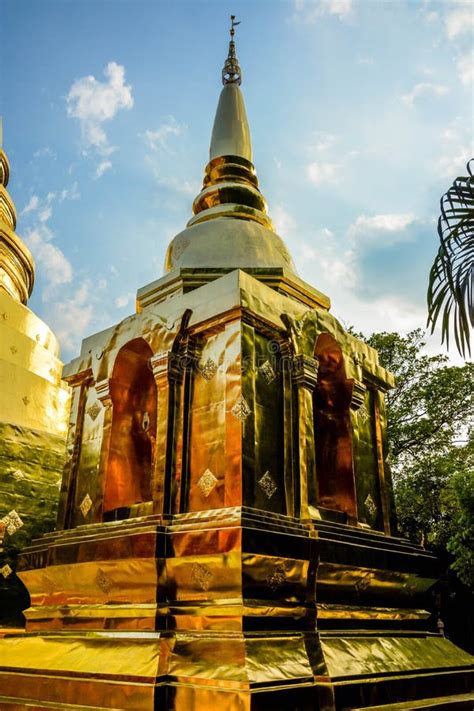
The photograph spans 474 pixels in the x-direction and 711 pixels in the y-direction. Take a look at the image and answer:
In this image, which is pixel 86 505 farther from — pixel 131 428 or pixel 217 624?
pixel 217 624

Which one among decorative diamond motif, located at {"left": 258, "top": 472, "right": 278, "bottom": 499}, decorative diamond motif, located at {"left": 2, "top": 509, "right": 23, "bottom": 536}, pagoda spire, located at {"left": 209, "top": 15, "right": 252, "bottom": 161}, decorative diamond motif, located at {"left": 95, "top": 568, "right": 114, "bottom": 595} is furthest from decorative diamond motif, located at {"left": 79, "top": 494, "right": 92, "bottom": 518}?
pagoda spire, located at {"left": 209, "top": 15, "right": 252, "bottom": 161}

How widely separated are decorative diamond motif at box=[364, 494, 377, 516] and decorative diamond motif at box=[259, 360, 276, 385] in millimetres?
1968

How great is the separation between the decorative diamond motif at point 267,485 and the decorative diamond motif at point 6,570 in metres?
5.21

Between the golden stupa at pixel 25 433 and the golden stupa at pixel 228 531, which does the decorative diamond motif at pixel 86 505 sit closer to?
the golden stupa at pixel 228 531

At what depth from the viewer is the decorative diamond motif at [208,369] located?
19.7 ft

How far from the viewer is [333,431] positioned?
714 cm

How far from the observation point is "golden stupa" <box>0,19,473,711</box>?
15.1 feet

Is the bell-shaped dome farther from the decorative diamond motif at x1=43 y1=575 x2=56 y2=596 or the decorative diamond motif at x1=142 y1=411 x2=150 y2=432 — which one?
the decorative diamond motif at x1=43 y1=575 x2=56 y2=596

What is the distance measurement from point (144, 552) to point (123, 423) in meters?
2.11

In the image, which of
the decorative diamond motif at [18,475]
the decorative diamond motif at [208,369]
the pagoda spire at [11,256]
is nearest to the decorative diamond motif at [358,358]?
the decorative diamond motif at [208,369]

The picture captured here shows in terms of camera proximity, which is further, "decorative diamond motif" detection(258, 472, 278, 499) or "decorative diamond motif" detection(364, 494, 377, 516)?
"decorative diamond motif" detection(364, 494, 377, 516)

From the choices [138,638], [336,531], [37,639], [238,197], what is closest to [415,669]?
[336,531]

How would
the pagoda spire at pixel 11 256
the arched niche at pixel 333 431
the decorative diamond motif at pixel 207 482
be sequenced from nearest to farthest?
the decorative diamond motif at pixel 207 482 → the arched niche at pixel 333 431 → the pagoda spire at pixel 11 256

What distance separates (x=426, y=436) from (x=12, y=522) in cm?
1190
